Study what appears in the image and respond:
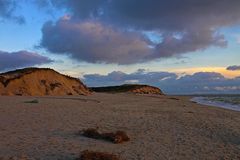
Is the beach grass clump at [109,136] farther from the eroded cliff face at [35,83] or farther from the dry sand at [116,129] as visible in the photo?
the eroded cliff face at [35,83]

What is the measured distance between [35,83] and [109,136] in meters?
31.5

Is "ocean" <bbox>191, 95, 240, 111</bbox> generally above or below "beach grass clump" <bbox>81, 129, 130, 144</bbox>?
above

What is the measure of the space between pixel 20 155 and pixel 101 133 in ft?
14.7

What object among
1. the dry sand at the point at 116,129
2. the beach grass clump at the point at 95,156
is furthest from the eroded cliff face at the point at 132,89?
the beach grass clump at the point at 95,156

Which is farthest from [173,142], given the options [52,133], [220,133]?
[52,133]

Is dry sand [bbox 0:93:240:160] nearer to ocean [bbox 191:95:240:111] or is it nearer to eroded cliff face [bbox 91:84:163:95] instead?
ocean [bbox 191:95:240:111]

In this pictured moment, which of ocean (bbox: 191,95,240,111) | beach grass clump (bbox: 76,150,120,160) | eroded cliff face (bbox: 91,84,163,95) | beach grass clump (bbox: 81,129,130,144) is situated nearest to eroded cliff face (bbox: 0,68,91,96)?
ocean (bbox: 191,95,240,111)

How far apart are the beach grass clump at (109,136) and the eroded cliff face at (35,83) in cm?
2615

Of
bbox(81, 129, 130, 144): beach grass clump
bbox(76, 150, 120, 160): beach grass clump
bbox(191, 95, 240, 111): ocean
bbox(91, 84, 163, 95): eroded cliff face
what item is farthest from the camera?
bbox(91, 84, 163, 95): eroded cliff face

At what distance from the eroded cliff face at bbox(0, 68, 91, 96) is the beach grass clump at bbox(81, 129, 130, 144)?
26153 millimetres

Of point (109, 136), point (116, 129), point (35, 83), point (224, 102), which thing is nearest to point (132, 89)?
point (224, 102)

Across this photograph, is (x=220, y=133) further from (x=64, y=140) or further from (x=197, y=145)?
(x=64, y=140)

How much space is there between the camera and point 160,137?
54.1 ft

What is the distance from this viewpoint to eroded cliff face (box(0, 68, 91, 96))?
42.0m
